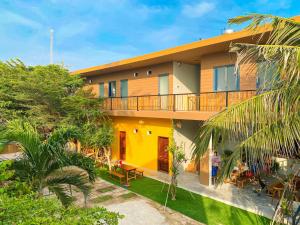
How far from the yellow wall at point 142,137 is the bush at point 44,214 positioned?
11677 millimetres

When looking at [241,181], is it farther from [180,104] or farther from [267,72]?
[267,72]

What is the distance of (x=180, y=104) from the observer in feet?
54.4

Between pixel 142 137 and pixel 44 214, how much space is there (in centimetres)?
1393

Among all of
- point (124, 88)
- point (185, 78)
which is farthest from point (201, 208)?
point (124, 88)

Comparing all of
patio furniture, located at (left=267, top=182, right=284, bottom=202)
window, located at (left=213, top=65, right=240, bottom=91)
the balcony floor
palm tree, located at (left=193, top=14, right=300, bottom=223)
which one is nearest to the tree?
the balcony floor

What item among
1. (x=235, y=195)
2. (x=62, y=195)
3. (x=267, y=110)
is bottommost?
(x=235, y=195)

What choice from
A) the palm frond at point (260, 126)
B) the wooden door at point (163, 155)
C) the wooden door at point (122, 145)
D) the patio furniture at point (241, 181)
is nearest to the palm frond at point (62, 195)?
the palm frond at point (260, 126)

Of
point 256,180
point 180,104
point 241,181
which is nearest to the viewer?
point 241,181

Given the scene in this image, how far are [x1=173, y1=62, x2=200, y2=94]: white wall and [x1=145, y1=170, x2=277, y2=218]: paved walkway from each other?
20.0 ft

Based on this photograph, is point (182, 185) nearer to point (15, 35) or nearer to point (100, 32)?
point (15, 35)

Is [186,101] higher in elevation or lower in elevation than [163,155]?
higher

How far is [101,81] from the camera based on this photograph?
76.1 feet

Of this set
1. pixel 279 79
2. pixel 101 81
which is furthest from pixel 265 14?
pixel 101 81

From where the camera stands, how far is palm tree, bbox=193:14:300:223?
4531 millimetres
